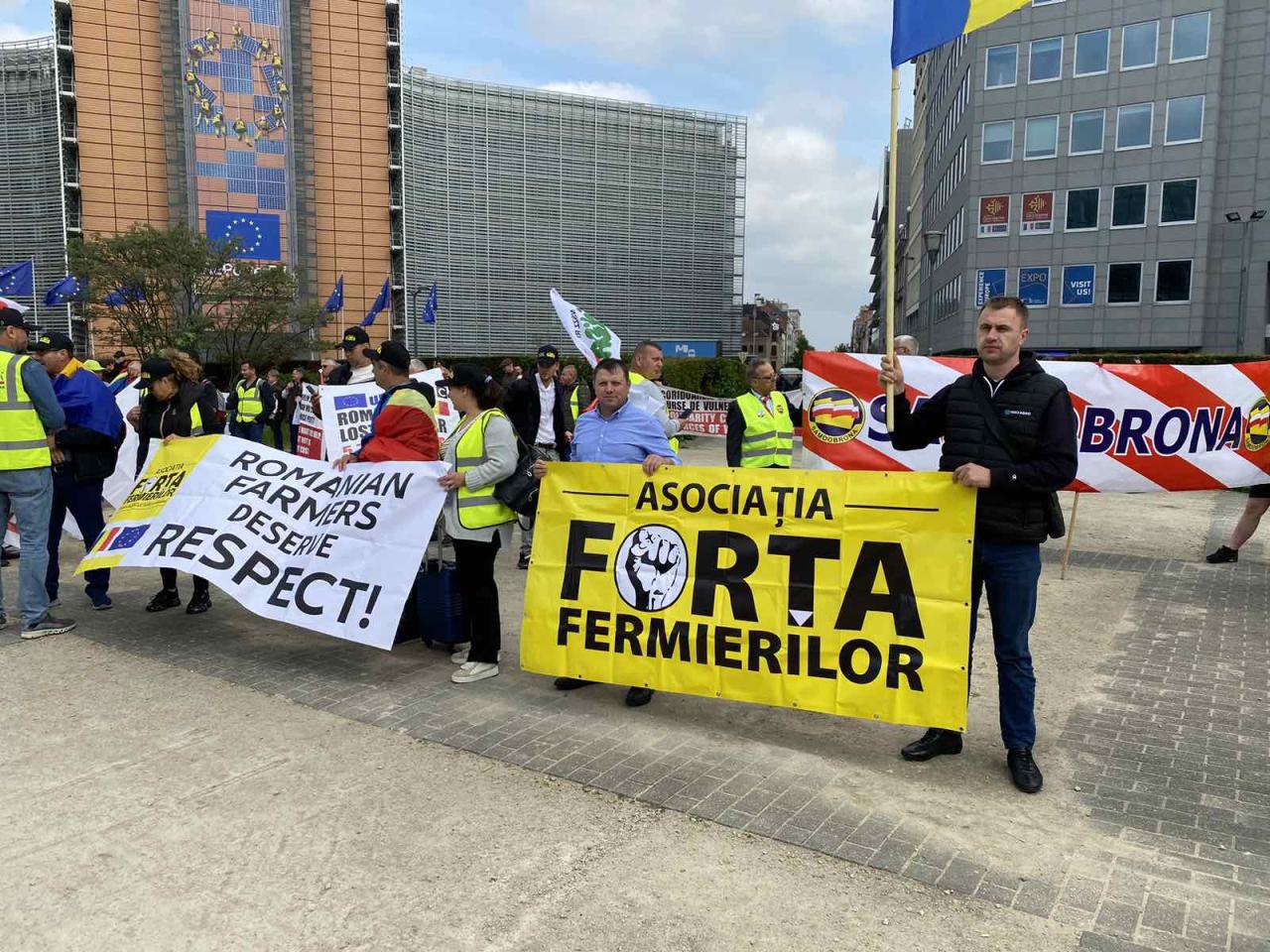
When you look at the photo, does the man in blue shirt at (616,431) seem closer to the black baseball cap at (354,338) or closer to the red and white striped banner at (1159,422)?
the black baseball cap at (354,338)

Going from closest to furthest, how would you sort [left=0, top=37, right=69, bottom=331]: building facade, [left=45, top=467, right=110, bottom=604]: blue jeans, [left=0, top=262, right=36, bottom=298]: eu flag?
[left=45, top=467, right=110, bottom=604]: blue jeans → [left=0, top=262, right=36, bottom=298]: eu flag → [left=0, top=37, right=69, bottom=331]: building facade

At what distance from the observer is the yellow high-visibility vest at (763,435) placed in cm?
694

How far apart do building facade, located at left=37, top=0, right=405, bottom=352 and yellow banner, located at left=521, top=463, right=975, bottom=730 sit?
2094 inches

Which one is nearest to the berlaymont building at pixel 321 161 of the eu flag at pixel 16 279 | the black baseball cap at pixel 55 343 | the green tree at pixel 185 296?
the green tree at pixel 185 296

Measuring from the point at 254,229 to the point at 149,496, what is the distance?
55.1 meters

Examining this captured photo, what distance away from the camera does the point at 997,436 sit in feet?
13.1

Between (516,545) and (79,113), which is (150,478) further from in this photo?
(79,113)

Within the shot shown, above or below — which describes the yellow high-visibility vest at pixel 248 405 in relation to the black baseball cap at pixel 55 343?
below

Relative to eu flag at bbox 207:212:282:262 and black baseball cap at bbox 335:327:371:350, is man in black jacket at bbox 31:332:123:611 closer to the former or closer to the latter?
black baseball cap at bbox 335:327:371:350

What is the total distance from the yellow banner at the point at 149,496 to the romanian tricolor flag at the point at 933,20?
511 centimetres

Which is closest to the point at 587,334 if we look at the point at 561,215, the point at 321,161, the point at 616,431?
the point at 616,431

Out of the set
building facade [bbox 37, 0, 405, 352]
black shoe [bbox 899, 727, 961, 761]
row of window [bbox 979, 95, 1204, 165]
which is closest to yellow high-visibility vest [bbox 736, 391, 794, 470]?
black shoe [bbox 899, 727, 961, 761]

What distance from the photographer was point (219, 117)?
55469 millimetres

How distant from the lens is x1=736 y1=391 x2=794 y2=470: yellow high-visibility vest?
22.8ft
